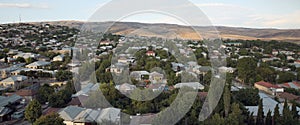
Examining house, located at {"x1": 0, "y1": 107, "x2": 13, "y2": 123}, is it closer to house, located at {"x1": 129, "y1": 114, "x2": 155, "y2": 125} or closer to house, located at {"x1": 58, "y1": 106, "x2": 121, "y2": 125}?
house, located at {"x1": 58, "y1": 106, "x2": 121, "y2": 125}

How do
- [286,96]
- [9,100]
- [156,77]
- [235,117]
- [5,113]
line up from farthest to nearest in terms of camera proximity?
1. [156,77]
2. [286,96]
3. [9,100]
4. [5,113]
5. [235,117]

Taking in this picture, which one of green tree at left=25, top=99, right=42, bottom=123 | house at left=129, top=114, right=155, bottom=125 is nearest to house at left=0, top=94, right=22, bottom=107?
green tree at left=25, top=99, right=42, bottom=123

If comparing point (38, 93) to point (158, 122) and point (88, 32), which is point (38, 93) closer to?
point (158, 122)

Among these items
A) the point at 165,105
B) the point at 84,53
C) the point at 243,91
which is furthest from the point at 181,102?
the point at 84,53

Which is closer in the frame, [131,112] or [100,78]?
[131,112]

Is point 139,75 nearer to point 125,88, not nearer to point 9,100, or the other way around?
point 125,88

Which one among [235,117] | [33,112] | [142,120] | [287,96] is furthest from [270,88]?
[33,112]

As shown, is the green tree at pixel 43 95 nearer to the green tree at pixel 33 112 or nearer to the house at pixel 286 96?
the green tree at pixel 33 112
